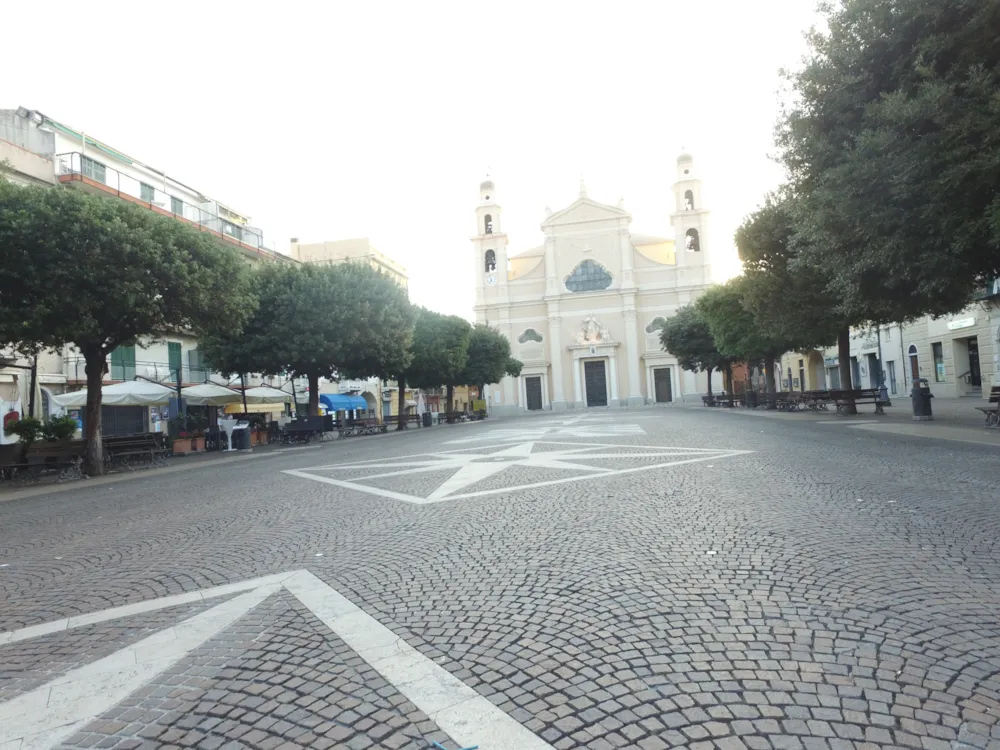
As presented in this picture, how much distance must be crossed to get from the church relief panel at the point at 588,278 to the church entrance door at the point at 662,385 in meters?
9.39

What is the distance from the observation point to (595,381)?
211 feet

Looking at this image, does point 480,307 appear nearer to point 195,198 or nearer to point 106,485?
point 195,198

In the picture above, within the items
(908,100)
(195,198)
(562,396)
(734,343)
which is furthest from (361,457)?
(562,396)

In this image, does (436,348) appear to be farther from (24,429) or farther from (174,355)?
(24,429)

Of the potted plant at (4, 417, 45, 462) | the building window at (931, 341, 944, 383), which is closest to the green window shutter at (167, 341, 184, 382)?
the potted plant at (4, 417, 45, 462)

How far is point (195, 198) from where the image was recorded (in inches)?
1415

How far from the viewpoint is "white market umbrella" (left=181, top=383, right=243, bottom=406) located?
925 inches

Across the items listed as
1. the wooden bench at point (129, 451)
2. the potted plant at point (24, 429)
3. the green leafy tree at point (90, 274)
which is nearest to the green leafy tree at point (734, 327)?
the green leafy tree at point (90, 274)

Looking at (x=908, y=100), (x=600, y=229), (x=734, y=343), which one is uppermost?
(x=600, y=229)

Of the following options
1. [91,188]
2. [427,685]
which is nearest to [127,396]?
[91,188]

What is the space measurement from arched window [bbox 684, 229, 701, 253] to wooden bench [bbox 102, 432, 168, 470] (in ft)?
171

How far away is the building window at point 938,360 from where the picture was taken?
31.1 m

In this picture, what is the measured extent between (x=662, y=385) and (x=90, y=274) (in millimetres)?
54459

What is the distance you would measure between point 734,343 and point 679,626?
29.7 meters
